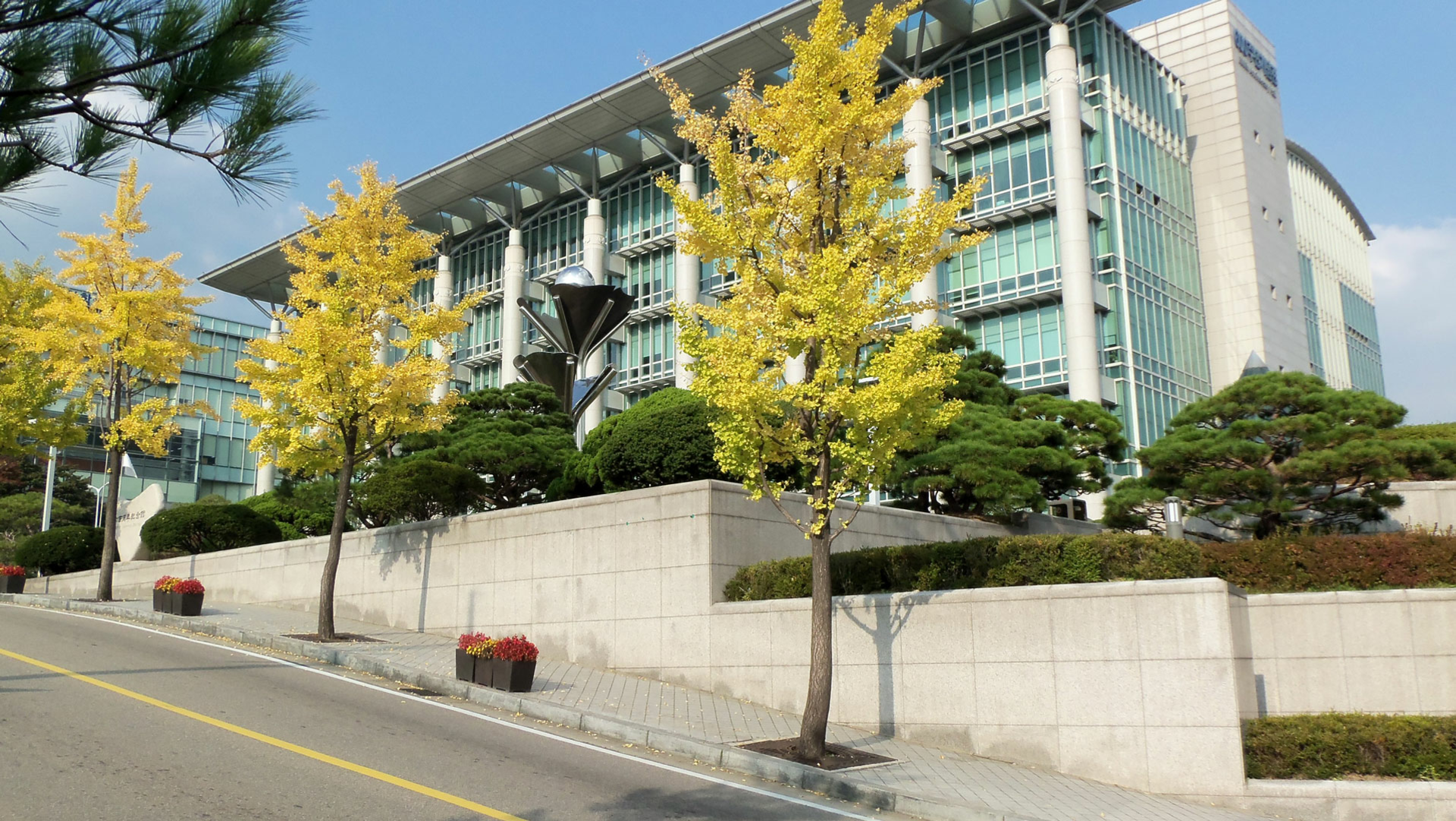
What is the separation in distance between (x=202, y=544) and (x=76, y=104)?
992 inches

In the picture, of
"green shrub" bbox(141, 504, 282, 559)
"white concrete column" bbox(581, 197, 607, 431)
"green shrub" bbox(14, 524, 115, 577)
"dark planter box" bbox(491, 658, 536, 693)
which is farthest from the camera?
"white concrete column" bbox(581, 197, 607, 431)

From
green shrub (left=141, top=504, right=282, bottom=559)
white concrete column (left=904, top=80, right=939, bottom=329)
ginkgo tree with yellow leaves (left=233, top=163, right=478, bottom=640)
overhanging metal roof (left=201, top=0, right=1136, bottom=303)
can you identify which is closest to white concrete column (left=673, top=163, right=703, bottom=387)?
overhanging metal roof (left=201, top=0, right=1136, bottom=303)

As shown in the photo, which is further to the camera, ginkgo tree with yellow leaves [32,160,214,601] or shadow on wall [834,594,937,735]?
ginkgo tree with yellow leaves [32,160,214,601]

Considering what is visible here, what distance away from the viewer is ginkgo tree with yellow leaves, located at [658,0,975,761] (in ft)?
37.2

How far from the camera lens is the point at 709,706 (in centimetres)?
1347

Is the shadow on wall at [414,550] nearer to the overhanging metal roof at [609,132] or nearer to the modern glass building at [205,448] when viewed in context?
the overhanging metal roof at [609,132]

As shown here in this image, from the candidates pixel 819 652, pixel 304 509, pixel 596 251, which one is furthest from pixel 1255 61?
pixel 819 652

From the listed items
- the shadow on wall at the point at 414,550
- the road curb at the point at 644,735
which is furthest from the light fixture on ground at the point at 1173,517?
the shadow on wall at the point at 414,550

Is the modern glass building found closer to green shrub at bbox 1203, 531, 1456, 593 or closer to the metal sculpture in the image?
the metal sculpture

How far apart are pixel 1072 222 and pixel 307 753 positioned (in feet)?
105

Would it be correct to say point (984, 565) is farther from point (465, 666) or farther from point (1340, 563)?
point (465, 666)

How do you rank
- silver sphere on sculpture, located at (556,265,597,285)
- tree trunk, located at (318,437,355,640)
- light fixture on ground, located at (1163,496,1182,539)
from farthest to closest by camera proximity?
silver sphere on sculpture, located at (556,265,597,285) → light fixture on ground, located at (1163,496,1182,539) → tree trunk, located at (318,437,355,640)

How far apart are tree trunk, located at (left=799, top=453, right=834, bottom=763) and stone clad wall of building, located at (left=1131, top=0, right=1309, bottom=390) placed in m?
34.8

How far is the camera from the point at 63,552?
3062cm
